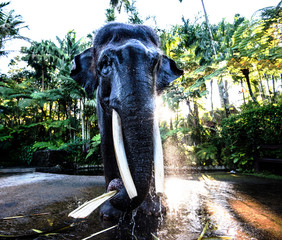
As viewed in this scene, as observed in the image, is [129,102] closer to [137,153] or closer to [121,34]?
[137,153]

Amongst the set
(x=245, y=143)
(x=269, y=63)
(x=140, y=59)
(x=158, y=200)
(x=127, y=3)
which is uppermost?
(x=127, y=3)

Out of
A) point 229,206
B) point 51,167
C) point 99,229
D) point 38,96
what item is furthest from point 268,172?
point 38,96

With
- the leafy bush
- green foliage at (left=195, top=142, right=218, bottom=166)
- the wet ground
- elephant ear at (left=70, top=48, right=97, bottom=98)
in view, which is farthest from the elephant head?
green foliage at (left=195, top=142, right=218, bottom=166)

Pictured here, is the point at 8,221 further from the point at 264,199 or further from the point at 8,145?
the point at 8,145

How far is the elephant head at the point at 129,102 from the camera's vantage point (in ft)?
5.26

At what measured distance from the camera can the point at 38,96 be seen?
54.1 feet

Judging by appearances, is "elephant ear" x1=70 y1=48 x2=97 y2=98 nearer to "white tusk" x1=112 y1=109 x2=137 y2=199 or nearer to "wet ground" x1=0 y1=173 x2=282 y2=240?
"white tusk" x1=112 y1=109 x2=137 y2=199

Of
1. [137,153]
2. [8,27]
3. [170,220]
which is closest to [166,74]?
[137,153]

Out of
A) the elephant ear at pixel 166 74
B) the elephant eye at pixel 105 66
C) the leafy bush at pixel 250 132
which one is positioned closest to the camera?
the elephant eye at pixel 105 66

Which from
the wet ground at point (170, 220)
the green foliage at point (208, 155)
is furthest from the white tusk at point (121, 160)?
the green foliage at point (208, 155)

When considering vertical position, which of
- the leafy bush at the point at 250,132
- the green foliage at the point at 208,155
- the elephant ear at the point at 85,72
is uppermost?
the elephant ear at the point at 85,72

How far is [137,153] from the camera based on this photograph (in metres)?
1.62

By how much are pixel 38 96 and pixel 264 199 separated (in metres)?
18.3

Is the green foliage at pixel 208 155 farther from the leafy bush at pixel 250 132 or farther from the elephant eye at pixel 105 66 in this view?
the elephant eye at pixel 105 66
